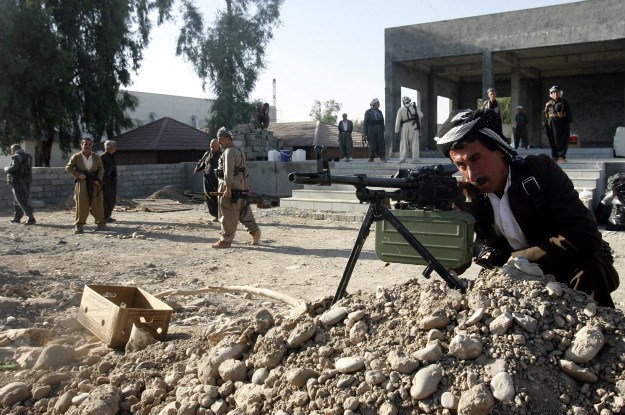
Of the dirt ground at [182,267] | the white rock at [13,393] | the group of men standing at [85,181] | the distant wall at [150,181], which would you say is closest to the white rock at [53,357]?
the dirt ground at [182,267]

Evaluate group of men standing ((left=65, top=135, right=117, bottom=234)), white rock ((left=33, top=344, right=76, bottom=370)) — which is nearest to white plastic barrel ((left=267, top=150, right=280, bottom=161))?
group of men standing ((left=65, top=135, right=117, bottom=234))

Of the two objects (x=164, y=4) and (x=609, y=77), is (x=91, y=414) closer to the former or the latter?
(x=609, y=77)

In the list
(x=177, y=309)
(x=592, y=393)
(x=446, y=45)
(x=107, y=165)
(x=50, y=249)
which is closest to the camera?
(x=592, y=393)

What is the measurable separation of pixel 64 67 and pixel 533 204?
23.2 m

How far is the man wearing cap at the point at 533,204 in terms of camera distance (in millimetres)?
2592

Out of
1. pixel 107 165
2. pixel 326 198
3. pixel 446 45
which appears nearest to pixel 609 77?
pixel 446 45

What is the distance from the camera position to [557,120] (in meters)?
11.4

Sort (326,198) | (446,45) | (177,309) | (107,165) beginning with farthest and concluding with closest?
(446,45) → (326,198) → (107,165) → (177,309)

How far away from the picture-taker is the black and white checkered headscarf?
267cm

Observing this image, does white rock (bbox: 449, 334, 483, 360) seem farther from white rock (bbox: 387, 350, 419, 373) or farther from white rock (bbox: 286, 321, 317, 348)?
white rock (bbox: 286, 321, 317, 348)

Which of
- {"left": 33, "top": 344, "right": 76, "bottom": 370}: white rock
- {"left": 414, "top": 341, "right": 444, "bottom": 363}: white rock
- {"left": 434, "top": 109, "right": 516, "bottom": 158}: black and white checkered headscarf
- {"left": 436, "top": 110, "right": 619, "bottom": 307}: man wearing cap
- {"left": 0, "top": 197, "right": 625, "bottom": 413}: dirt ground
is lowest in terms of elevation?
{"left": 0, "top": 197, "right": 625, "bottom": 413}: dirt ground

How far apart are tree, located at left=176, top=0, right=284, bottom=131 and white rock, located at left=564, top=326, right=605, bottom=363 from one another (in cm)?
2911

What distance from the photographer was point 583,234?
8.35 feet

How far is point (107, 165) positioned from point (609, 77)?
18.4 meters
